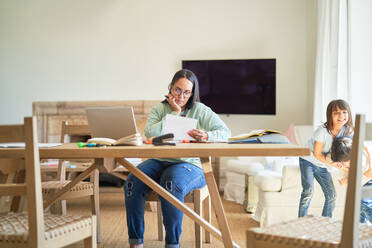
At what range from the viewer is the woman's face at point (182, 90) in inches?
111

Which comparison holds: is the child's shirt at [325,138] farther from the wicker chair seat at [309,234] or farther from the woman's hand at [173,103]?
the wicker chair seat at [309,234]

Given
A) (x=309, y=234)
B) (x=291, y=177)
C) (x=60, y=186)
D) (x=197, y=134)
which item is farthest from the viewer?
(x=291, y=177)

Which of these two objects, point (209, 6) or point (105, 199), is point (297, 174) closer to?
point (105, 199)

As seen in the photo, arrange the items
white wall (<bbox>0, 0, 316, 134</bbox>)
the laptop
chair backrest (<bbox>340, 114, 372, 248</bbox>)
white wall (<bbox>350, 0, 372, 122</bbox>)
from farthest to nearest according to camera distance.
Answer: white wall (<bbox>0, 0, 316, 134</bbox>) < white wall (<bbox>350, 0, 372, 122</bbox>) < the laptop < chair backrest (<bbox>340, 114, 372, 248</bbox>)

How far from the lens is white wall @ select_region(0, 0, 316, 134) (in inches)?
207

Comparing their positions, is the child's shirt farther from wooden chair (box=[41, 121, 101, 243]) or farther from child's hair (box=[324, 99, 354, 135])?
wooden chair (box=[41, 121, 101, 243])

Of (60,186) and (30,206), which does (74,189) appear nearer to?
(60,186)

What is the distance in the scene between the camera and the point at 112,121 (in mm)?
2361

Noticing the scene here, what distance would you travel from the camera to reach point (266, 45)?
527 cm

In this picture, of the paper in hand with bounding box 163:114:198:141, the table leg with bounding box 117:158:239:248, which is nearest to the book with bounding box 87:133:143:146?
the table leg with bounding box 117:158:239:248

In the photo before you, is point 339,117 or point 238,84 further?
point 238,84

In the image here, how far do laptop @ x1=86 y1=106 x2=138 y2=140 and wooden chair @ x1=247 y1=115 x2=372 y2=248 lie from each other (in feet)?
3.28

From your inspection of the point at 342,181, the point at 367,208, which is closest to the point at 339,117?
the point at 342,181

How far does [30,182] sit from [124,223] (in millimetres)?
2163
